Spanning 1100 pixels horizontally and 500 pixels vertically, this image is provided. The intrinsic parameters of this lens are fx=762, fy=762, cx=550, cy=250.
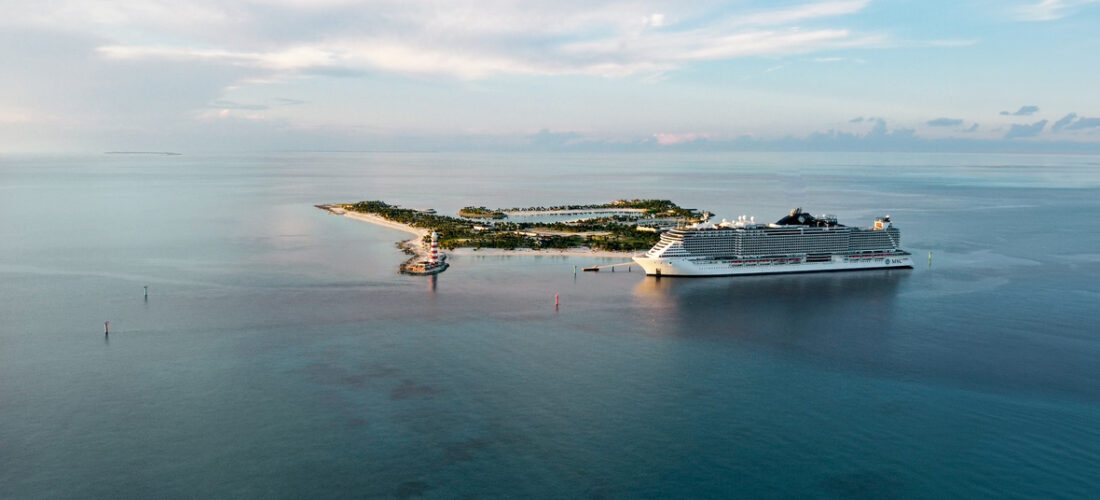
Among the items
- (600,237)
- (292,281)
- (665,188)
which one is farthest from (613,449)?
(665,188)

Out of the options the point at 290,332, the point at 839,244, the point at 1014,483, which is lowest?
the point at 1014,483

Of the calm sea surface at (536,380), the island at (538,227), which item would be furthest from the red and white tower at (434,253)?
the calm sea surface at (536,380)

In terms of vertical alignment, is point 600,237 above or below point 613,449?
above

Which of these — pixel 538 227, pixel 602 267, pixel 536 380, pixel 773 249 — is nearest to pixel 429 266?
pixel 602 267

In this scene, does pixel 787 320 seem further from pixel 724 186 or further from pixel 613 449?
pixel 724 186

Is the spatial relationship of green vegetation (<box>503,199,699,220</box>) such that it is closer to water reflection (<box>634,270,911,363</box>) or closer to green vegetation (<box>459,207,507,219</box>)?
green vegetation (<box>459,207,507,219</box>)

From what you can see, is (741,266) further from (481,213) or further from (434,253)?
(481,213)

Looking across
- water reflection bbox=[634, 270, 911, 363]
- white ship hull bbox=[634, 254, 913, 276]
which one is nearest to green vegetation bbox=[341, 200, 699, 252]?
white ship hull bbox=[634, 254, 913, 276]
